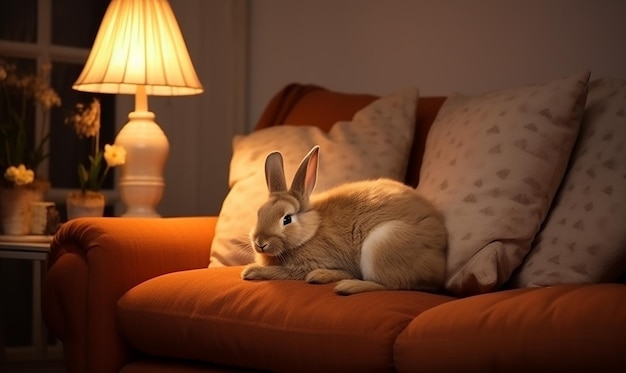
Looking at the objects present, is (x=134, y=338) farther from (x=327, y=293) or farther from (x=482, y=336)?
(x=482, y=336)

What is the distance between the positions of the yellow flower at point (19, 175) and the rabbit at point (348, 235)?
45.2 inches

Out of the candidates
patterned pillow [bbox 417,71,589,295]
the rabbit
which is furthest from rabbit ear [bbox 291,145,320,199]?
patterned pillow [bbox 417,71,589,295]

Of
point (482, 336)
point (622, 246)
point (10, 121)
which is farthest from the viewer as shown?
point (10, 121)

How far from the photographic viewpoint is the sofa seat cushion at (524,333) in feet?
5.05

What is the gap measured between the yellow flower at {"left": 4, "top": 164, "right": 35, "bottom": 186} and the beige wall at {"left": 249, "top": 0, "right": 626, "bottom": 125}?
1020mm

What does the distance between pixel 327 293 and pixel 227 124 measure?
1.92 meters

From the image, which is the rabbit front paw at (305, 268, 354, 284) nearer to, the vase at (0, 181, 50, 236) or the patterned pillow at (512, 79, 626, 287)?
the patterned pillow at (512, 79, 626, 287)

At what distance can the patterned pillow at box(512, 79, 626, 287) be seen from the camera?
79.9 inches

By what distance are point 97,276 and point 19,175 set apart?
→ 890 millimetres

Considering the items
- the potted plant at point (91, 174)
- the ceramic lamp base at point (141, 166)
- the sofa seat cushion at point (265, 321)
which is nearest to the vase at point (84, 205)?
the potted plant at point (91, 174)

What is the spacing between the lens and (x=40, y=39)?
3.64 meters

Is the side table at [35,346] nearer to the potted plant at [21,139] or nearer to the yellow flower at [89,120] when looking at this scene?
the potted plant at [21,139]

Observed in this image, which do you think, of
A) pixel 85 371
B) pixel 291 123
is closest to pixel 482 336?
pixel 85 371

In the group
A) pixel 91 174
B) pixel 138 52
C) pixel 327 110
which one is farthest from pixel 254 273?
pixel 91 174
